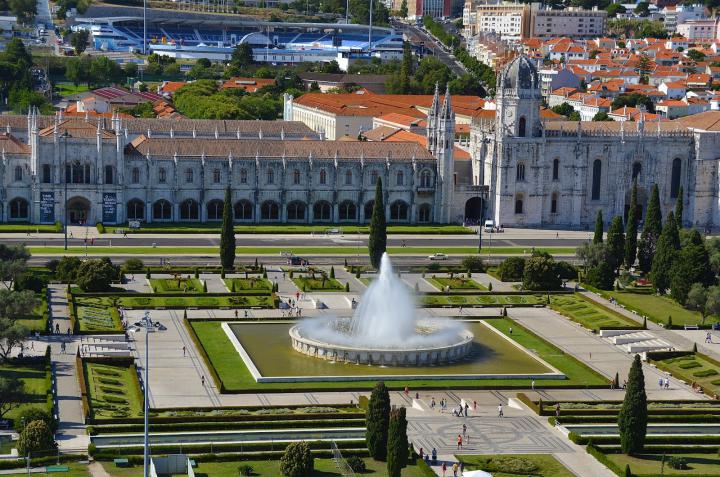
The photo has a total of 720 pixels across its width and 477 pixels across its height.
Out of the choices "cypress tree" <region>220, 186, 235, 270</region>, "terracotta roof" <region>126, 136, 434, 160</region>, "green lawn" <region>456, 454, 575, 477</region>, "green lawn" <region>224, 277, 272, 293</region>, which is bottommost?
"green lawn" <region>456, 454, 575, 477</region>

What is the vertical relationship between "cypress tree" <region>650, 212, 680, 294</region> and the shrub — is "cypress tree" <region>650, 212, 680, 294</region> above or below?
above

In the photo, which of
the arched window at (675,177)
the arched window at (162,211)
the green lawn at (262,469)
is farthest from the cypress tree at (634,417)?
the arched window at (675,177)

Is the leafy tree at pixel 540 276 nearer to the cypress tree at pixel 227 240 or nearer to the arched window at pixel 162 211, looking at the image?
the cypress tree at pixel 227 240

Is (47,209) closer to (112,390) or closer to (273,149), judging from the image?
(273,149)

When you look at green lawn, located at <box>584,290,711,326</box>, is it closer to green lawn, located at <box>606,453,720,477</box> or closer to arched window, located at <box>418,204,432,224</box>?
green lawn, located at <box>606,453,720,477</box>

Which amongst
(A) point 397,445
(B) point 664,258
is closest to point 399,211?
(B) point 664,258

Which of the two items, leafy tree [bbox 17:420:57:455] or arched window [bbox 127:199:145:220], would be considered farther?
arched window [bbox 127:199:145:220]

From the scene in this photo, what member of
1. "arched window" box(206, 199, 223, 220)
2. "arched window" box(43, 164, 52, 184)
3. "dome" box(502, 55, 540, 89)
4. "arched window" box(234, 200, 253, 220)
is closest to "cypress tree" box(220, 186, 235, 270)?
"arched window" box(206, 199, 223, 220)
